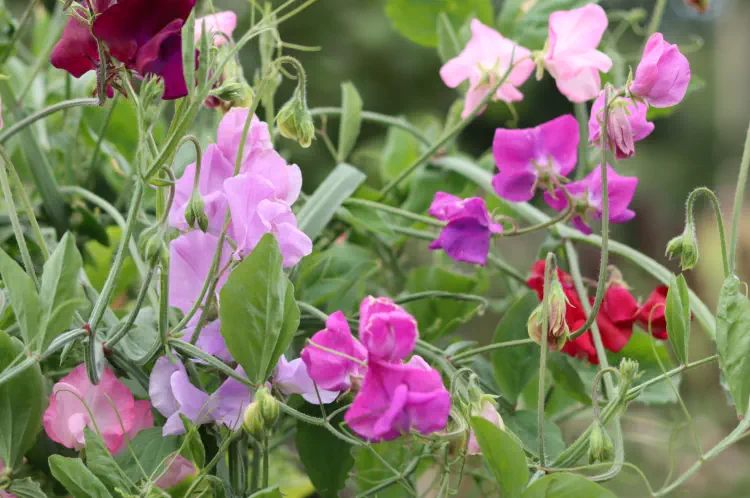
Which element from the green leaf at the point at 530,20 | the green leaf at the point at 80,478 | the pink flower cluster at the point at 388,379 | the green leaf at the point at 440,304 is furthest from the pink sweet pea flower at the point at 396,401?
the green leaf at the point at 530,20

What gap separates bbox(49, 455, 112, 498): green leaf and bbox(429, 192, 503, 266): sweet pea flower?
22 cm

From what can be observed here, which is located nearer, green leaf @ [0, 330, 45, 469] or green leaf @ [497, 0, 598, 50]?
green leaf @ [0, 330, 45, 469]

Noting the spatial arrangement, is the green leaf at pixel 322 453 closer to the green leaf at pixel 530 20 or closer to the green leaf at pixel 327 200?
the green leaf at pixel 327 200

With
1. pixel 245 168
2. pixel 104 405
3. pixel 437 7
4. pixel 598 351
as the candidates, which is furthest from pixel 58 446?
pixel 437 7

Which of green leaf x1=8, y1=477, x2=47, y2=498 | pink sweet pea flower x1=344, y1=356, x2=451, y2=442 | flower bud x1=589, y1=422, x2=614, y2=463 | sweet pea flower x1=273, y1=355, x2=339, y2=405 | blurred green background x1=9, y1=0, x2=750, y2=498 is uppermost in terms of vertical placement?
pink sweet pea flower x1=344, y1=356, x2=451, y2=442

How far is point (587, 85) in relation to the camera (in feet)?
1.66

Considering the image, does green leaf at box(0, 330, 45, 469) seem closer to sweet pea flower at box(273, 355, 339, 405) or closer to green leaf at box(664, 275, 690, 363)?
sweet pea flower at box(273, 355, 339, 405)

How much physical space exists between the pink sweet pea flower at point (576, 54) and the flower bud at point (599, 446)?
227mm

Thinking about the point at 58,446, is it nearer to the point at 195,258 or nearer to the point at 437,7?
the point at 195,258

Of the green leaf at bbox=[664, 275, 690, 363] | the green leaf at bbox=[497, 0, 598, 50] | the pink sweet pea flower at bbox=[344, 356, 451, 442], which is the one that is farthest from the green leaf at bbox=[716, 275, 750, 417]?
the green leaf at bbox=[497, 0, 598, 50]

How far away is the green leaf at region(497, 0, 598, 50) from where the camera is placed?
638 millimetres

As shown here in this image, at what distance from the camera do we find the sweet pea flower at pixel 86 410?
0.39 m

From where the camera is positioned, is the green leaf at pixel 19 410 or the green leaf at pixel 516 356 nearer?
the green leaf at pixel 19 410

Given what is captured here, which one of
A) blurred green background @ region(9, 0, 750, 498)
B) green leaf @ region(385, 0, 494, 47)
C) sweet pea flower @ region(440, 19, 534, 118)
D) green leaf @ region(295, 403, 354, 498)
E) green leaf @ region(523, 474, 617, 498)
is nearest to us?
green leaf @ region(523, 474, 617, 498)
